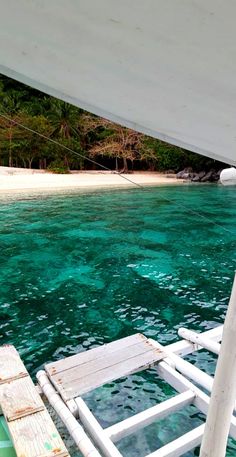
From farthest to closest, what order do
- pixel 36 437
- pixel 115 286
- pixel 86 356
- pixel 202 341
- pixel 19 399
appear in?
1. pixel 115 286
2. pixel 202 341
3. pixel 86 356
4. pixel 19 399
5. pixel 36 437

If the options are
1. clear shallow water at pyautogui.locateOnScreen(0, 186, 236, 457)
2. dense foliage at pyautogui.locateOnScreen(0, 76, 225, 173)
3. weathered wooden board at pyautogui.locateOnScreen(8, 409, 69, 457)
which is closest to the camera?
weathered wooden board at pyautogui.locateOnScreen(8, 409, 69, 457)

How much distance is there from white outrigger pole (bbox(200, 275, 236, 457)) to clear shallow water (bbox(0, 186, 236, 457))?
1.94m

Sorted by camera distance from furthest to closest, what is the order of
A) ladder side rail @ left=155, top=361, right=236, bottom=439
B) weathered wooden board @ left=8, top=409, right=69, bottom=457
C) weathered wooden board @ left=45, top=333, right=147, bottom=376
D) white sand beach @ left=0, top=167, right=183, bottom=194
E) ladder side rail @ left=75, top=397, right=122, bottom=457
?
white sand beach @ left=0, top=167, right=183, bottom=194
weathered wooden board @ left=45, top=333, right=147, bottom=376
ladder side rail @ left=155, top=361, right=236, bottom=439
ladder side rail @ left=75, top=397, right=122, bottom=457
weathered wooden board @ left=8, top=409, right=69, bottom=457

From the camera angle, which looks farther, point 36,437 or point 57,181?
point 57,181

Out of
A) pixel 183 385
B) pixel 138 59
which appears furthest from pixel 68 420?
pixel 138 59

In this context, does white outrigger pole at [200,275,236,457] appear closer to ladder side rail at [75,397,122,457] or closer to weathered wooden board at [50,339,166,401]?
ladder side rail at [75,397,122,457]

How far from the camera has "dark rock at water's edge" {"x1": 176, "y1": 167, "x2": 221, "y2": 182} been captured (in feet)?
102

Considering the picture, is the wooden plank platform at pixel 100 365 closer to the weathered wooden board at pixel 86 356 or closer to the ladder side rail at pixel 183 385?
the weathered wooden board at pixel 86 356

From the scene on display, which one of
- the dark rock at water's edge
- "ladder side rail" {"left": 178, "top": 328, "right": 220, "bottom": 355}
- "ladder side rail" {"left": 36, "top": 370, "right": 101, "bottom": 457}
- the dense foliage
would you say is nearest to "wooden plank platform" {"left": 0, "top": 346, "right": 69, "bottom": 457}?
"ladder side rail" {"left": 36, "top": 370, "right": 101, "bottom": 457}

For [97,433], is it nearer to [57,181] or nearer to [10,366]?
[10,366]

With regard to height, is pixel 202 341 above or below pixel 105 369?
above

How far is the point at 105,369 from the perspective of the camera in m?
4.09

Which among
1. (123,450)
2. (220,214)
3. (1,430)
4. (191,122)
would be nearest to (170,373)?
(123,450)

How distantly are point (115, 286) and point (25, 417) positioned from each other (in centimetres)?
488
